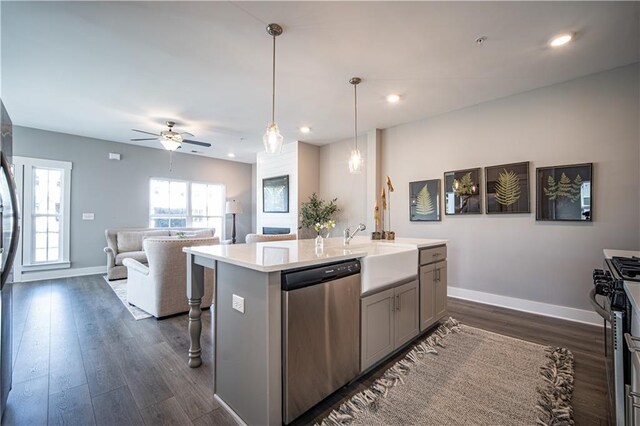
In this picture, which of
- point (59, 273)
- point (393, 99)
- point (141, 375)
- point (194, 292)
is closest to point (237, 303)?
point (194, 292)

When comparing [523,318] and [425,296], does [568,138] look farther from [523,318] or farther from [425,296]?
[425,296]

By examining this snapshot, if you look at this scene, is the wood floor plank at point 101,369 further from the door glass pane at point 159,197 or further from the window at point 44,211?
the door glass pane at point 159,197

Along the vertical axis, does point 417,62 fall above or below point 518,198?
above

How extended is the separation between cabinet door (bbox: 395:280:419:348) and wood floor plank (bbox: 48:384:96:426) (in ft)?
7.11

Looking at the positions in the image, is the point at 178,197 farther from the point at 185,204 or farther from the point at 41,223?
the point at 41,223

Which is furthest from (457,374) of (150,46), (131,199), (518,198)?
(131,199)

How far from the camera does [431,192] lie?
427cm

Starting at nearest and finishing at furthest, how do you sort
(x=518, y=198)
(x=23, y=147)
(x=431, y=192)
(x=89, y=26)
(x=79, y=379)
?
(x=79, y=379)
(x=89, y=26)
(x=518, y=198)
(x=431, y=192)
(x=23, y=147)

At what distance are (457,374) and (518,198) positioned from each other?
8.25 feet

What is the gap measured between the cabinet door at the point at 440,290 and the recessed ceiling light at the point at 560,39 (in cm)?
233

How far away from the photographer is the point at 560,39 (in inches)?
94.9

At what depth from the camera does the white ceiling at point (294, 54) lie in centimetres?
211

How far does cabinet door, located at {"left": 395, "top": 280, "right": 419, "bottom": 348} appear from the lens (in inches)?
90.1

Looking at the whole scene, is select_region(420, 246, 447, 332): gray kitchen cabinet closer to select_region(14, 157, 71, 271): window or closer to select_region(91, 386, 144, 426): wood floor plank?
select_region(91, 386, 144, 426): wood floor plank
